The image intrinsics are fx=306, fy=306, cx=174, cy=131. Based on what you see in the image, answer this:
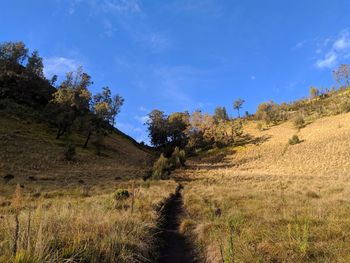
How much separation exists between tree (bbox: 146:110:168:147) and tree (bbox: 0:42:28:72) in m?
36.4

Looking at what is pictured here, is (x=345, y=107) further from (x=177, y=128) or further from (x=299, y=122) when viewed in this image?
(x=177, y=128)

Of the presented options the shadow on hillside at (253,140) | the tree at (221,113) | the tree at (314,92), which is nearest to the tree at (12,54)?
the shadow on hillside at (253,140)

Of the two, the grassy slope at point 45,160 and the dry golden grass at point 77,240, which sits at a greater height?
the grassy slope at point 45,160

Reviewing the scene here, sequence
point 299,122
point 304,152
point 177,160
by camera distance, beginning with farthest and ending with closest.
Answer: point 299,122 → point 304,152 → point 177,160

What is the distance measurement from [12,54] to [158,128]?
40.2 meters

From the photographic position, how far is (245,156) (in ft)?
199

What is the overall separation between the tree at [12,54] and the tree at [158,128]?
36.4 m

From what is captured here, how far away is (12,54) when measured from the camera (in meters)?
69.0

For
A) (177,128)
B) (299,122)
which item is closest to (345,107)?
(299,122)

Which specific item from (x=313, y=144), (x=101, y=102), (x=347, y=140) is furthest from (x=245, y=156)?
(x=101, y=102)

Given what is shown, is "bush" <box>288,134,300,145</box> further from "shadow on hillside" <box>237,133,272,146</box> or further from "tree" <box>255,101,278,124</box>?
"tree" <box>255,101,278,124</box>

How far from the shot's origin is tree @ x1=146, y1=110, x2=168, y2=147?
86.6m

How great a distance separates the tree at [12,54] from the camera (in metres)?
67.3

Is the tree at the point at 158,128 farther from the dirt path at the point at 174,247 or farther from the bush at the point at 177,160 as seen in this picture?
the dirt path at the point at 174,247
